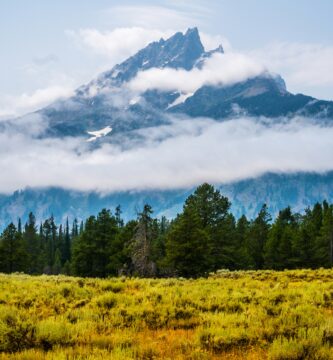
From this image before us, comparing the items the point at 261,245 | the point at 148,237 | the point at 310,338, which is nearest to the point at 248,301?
the point at 310,338

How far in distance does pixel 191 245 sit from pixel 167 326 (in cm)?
4416

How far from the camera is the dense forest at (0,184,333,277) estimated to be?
57.0 meters

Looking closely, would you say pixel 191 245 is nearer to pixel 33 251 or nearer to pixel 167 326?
pixel 167 326

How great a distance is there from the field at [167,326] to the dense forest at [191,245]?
39.5m

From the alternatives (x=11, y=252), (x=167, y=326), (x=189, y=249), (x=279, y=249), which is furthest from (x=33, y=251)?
(x=167, y=326)

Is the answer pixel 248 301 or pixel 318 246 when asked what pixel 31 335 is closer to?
pixel 248 301

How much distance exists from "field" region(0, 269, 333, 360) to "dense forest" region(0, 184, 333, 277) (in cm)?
3949

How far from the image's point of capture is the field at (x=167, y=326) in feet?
30.6

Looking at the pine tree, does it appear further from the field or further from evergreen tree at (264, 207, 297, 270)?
the field

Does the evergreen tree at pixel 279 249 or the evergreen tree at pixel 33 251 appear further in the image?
the evergreen tree at pixel 33 251

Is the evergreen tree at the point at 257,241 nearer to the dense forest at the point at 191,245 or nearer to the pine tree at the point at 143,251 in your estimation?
the dense forest at the point at 191,245

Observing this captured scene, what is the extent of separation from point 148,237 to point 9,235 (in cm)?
3560

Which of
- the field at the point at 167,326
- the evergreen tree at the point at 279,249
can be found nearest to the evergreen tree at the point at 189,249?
the evergreen tree at the point at 279,249

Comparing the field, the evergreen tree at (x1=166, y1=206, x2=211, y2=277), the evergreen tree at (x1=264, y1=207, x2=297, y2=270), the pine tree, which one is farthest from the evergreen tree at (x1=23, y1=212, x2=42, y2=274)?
the field
